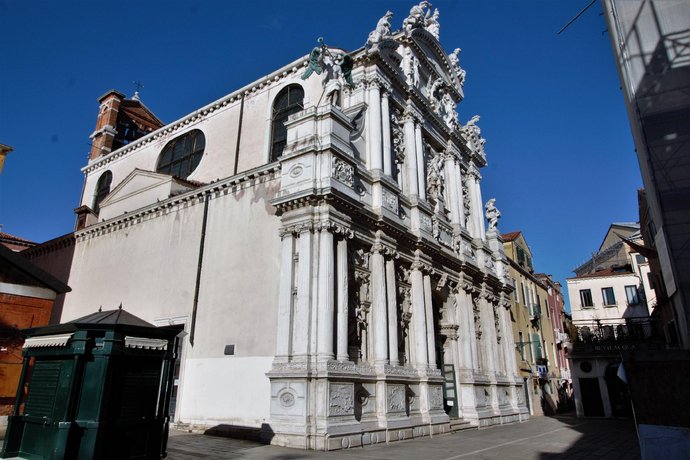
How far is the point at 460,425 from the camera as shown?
16.2 metres

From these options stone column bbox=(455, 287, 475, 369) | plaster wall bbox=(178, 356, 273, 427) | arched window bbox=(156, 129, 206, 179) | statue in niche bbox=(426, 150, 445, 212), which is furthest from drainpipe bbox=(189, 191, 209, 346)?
stone column bbox=(455, 287, 475, 369)

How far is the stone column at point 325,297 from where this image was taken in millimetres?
11477

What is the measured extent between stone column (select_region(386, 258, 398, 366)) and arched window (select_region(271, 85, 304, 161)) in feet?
21.2

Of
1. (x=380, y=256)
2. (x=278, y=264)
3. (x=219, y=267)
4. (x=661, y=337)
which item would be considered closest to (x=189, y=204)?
(x=219, y=267)

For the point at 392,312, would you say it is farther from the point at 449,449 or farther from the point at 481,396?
the point at 481,396

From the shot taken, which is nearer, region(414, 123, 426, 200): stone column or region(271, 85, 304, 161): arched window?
region(414, 123, 426, 200): stone column

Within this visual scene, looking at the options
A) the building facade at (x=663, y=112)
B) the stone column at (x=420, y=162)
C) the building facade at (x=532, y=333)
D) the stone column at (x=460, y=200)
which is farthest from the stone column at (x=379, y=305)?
the building facade at (x=532, y=333)

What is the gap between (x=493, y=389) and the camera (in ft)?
63.9

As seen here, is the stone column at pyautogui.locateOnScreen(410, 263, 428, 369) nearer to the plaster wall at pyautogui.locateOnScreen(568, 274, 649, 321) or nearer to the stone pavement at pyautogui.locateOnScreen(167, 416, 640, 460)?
the stone pavement at pyautogui.locateOnScreen(167, 416, 640, 460)

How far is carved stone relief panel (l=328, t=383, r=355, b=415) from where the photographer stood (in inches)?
434

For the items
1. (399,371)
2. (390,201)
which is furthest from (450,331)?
(390,201)

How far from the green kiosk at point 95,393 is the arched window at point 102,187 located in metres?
20.7

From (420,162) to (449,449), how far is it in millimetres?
10612

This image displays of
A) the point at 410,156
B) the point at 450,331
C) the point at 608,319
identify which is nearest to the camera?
the point at 410,156
